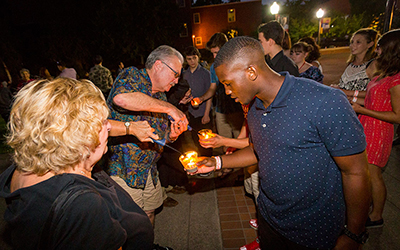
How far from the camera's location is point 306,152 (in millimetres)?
1537

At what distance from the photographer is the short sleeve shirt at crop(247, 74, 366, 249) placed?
1.40 m

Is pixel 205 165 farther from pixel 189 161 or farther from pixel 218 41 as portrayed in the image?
pixel 218 41

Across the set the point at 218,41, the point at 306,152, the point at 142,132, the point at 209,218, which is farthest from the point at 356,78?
the point at 142,132

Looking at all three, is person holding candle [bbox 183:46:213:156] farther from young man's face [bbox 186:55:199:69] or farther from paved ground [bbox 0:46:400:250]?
paved ground [bbox 0:46:400:250]

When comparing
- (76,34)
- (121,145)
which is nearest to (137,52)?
(76,34)

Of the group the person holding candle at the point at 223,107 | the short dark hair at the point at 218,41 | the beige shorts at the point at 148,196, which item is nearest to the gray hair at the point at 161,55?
the beige shorts at the point at 148,196

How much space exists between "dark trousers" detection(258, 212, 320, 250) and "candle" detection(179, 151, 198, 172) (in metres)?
0.82

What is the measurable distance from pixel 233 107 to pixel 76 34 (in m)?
23.5

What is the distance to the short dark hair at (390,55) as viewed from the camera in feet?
8.44

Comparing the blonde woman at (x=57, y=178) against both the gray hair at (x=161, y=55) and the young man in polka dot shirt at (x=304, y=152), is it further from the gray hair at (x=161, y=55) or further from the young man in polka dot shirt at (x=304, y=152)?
the gray hair at (x=161, y=55)

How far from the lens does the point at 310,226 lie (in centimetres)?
165

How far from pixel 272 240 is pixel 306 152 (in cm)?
95

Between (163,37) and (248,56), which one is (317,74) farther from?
(163,37)

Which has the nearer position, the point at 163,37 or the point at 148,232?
the point at 148,232
